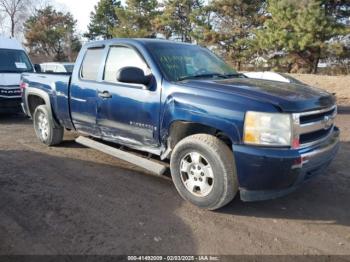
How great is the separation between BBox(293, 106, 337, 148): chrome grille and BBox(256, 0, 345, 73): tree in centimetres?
2140

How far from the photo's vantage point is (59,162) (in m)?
5.98

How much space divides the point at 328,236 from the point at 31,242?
282 cm

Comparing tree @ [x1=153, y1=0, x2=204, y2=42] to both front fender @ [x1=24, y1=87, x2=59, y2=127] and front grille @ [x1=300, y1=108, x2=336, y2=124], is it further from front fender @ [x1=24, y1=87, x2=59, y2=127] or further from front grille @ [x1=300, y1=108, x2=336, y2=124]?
front grille @ [x1=300, y1=108, x2=336, y2=124]

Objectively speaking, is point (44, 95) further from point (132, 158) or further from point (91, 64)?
point (132, 158)

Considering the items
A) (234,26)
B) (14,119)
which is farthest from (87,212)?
(234,26)

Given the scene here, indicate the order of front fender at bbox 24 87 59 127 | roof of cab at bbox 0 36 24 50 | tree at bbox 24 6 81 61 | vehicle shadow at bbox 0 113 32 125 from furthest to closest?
tree at bbox 24 6 81 61
roof of cab at bbox 0 36 24 50
vehicle shadow at bbox 0 113 32 125
front fender at bbox 24 87 59 127

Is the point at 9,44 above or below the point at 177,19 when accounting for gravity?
below

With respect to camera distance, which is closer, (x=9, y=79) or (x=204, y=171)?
(x=204, y=171)

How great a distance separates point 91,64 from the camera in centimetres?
564

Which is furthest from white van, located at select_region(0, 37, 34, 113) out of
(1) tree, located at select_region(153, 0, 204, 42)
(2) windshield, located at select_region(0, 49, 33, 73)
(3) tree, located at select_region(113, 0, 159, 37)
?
(3) tree, located at select_region(113, 0, 159, 37)

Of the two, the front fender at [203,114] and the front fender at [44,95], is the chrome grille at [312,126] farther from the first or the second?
the front fender at [44,95]

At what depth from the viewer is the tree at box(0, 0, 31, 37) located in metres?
54.5

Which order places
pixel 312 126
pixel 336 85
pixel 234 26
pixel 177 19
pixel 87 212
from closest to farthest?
pixel 312 126 → pixel 87 212 → pixel 336 85 → pixel 234 26 → pixel 177 19

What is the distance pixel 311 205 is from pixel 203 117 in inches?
66.1
